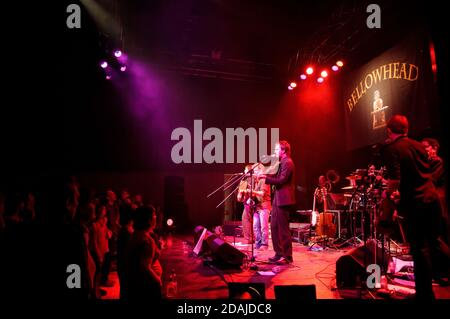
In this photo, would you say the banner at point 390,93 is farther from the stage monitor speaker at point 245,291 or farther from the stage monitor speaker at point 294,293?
the stage monitor speaker at point 245,291

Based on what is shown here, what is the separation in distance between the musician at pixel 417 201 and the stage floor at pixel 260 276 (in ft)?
2.70

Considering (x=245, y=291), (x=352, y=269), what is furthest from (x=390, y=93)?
(x=245, y=291)

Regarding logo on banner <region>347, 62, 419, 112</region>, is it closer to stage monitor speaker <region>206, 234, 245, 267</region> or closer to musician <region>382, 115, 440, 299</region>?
musician <region>382, 115, 440, 299</region>

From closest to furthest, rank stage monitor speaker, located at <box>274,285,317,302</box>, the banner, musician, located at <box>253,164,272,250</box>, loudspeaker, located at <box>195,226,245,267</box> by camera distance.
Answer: stage monitor speaker, located at <box>274,285,317,302</box> → loudspeaker, located at <box>195,226,245,267</box> → the banner → musician, located at <box>253,164,272,250</box>

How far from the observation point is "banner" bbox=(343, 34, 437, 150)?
6.15 metres

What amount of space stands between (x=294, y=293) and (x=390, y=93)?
6158mm

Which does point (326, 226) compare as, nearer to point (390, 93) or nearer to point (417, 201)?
point (390, 93)

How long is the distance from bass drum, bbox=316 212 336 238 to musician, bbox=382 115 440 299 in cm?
498

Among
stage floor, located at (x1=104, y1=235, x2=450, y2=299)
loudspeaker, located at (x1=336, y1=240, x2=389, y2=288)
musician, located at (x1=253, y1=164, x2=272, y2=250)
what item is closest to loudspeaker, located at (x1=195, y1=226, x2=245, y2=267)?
stage floor, located at (x1=104, y1=235, x2=450, y2=299)

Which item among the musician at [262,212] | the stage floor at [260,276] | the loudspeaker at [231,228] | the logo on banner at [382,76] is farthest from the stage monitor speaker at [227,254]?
the logo on banner at [382,76]

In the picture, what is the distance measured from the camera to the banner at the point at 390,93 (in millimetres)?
6148

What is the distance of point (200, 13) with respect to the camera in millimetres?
8070

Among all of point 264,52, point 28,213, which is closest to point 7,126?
point 28,213

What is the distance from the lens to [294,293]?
271 cm
